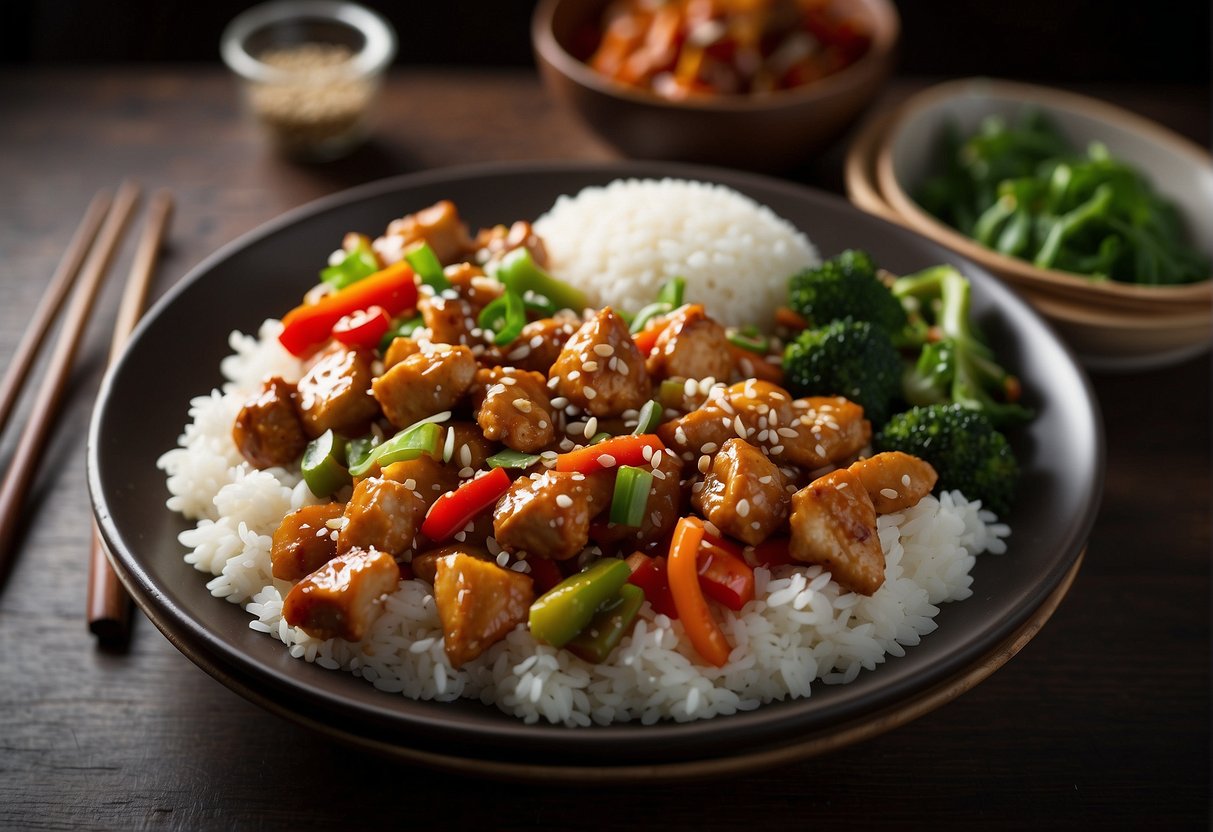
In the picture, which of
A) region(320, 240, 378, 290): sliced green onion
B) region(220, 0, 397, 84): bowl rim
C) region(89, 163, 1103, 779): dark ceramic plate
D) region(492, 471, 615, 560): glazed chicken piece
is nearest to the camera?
region(89, 163, 1103, 779): dark ceramic plate

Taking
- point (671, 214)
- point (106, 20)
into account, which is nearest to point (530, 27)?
point (106, 20)

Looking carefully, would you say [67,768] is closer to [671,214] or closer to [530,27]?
[671,214]

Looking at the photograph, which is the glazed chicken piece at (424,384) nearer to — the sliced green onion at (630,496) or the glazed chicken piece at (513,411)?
the glazed chicken piece at (513,411)

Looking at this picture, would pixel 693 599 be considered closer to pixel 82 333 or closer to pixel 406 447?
pixel 406 447

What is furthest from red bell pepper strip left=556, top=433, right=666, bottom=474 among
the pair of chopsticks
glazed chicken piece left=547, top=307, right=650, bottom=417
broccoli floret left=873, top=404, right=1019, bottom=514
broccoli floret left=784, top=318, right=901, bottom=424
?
the pair of chopsticks

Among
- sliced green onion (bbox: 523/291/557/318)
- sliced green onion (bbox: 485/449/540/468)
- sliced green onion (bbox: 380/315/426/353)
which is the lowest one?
sliced green onion (bbox: 380/315/426/353)

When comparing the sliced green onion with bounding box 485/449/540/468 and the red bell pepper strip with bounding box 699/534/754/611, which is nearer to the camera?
the red bell pepper strip with bounding box 699/534/754/611

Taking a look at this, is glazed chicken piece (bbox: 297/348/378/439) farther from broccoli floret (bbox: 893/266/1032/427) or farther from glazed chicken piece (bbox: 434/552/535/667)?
broccoli floret (bbox: 893/266/1032/427)

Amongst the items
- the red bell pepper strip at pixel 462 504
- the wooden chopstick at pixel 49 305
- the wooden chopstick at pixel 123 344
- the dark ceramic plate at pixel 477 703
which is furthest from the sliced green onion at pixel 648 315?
the wooden chopstick at pixel 49 305
